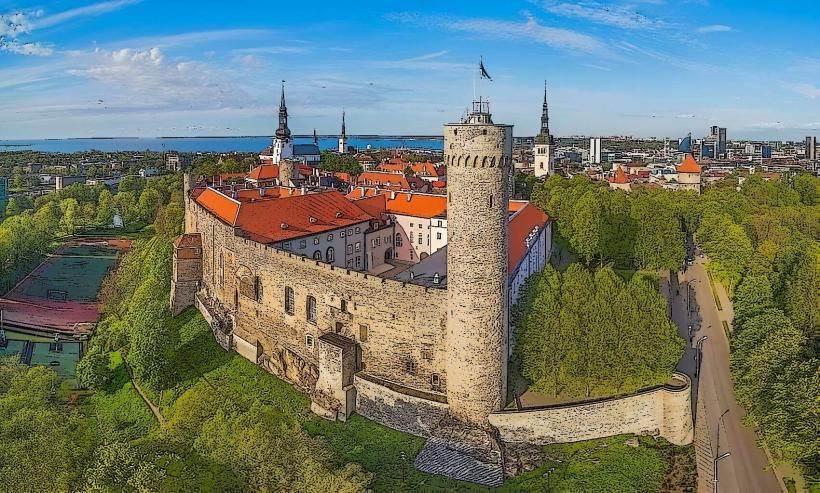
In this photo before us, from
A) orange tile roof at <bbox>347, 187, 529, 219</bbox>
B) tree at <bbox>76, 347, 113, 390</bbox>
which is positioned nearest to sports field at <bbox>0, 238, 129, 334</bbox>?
tree at <bbox>76, 347, 113, 390</bbox>

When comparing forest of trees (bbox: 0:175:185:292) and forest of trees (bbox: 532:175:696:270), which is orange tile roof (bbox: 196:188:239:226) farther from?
forest of trees (bbox: 532:175:696:270)

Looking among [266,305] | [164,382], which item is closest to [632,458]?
[266,305]

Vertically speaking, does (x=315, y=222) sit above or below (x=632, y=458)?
above

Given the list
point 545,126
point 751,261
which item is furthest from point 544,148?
point 751,261

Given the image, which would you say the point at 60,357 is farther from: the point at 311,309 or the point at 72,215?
the point at 72,215

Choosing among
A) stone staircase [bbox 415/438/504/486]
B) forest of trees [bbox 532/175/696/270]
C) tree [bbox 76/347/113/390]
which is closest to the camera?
stone staircase [bbox 415/438/504/486]

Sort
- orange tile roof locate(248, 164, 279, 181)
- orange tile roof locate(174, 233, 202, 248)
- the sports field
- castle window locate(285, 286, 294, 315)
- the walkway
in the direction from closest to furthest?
the walkway
castle window locate(285, 286, 294, 315)
orange tile roof locate(174, 233, 202, 248)
the sports field
orange tile roof locate(248, 164, 279, 181)

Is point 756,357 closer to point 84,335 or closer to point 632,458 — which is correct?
point 632,458
